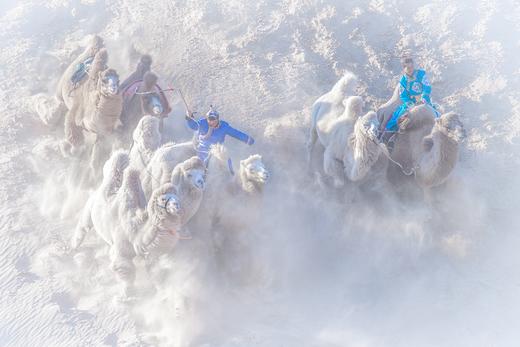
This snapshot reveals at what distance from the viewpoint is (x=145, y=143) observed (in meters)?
6.86

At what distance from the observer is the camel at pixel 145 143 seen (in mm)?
6840

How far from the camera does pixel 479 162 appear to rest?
798cm

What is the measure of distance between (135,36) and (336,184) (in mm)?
4848

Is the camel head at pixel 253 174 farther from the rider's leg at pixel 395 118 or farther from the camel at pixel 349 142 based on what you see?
the rider's leg at pixel 395 118

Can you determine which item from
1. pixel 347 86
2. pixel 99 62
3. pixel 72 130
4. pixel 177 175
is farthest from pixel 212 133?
pixel 72 130

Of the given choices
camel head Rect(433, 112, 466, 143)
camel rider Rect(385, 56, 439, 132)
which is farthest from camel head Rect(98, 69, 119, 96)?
camel head Rect(433, 112, 466, 143)

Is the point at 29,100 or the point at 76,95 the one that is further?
the point at 29,100

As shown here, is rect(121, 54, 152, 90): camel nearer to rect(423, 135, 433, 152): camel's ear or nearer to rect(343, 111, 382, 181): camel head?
rect(343, 111, 382, 181): camel head

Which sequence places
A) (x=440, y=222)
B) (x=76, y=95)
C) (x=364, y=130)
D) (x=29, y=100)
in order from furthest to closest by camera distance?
1. (x=29, y=100)
2. (x=76, y=95)
3. (x=440, y=222)
4. (x=364, y=130)

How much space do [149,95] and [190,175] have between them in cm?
215

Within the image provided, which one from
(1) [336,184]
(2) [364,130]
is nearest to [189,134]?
(1) [336,184]

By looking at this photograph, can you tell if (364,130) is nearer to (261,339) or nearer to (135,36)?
(261,339)

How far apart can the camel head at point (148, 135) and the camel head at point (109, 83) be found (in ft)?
1.66

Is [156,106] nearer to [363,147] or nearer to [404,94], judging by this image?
[363,147]
